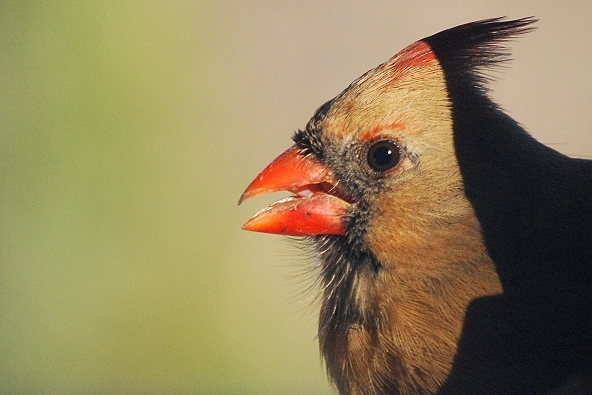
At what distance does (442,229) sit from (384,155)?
25cm

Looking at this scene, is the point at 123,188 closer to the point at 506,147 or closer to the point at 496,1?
the point at 496,1

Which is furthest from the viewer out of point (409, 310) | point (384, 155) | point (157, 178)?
point (157, 178)

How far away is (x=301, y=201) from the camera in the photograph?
202cm

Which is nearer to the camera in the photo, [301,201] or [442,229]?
[442,229]

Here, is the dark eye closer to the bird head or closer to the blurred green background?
the bird head

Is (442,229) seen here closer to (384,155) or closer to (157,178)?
(384,155)

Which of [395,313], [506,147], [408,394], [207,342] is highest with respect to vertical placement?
[506,147]

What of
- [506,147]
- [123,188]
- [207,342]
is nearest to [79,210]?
[123,188]

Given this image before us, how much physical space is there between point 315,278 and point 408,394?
20.0 inches

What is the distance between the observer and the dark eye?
6.32 ft

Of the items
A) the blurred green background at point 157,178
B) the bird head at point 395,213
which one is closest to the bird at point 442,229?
the bird head at point 395,213

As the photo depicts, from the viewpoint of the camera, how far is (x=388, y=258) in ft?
6.18

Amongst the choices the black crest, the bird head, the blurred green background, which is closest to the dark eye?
the bird head

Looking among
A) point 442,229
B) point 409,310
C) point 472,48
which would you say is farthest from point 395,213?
point 472,48
